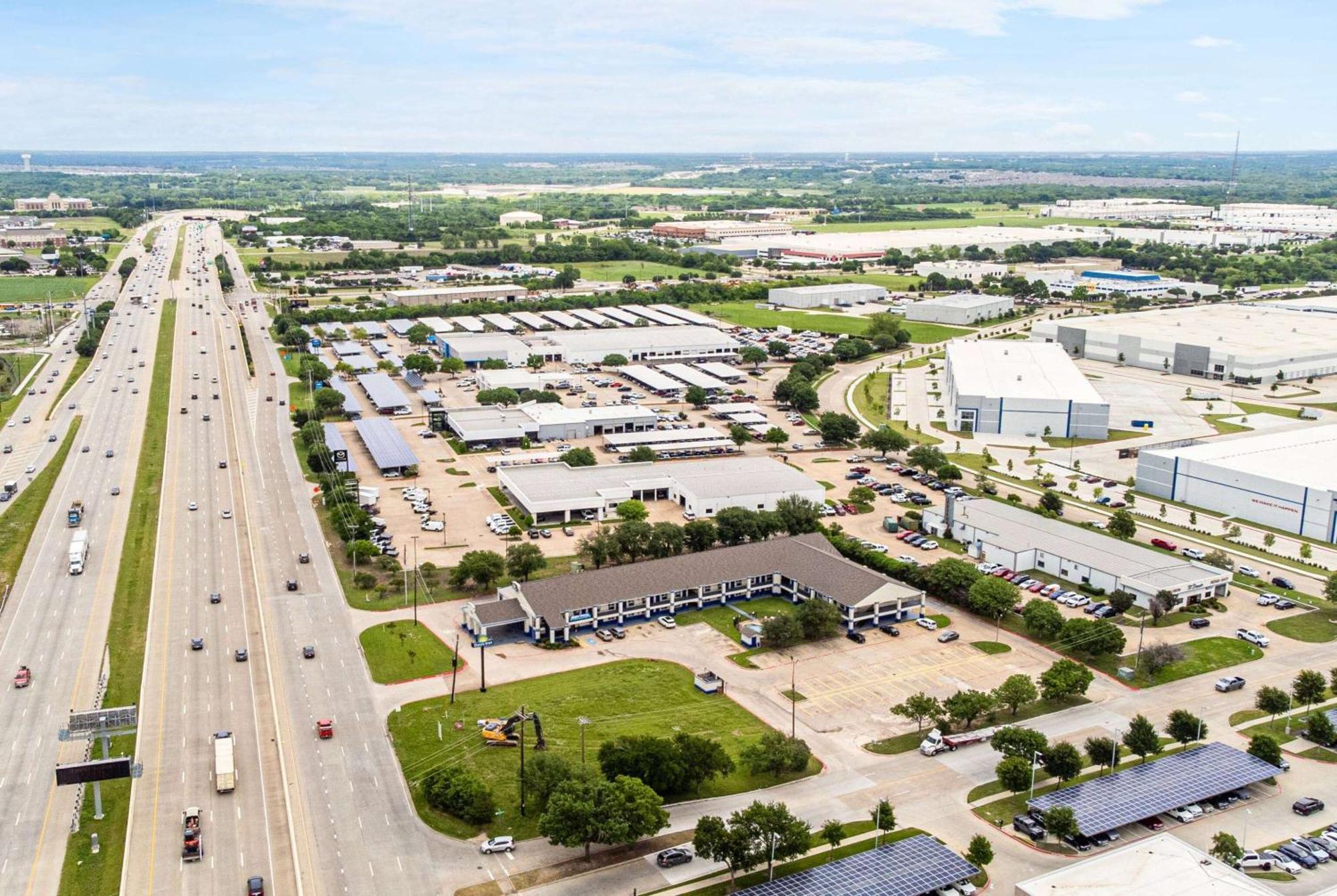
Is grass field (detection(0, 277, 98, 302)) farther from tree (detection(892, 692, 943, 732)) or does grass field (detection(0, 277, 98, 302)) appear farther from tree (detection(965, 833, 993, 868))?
tree (detection(965, 833, 993, 868))

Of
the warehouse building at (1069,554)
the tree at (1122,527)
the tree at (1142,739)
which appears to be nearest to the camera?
the tree at (1142,739)

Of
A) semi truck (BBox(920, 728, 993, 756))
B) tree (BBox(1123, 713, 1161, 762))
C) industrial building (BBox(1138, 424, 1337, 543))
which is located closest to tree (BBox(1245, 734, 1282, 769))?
tree (BBox(1123, 713, 1161, 762))

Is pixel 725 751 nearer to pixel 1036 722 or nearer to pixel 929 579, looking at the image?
pixel 1036 722

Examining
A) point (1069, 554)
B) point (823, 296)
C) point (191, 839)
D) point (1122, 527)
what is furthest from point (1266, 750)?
point (823, 296)

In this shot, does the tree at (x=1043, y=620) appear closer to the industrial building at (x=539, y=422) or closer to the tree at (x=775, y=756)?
the tree at (x=775, y=756)

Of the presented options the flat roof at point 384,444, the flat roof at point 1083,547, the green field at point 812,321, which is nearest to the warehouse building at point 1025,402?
the flat roof at point 1083,547

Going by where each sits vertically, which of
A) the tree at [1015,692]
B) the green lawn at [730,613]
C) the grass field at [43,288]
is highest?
the grass field at [43,288]

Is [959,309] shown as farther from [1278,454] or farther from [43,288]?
[43,288]
